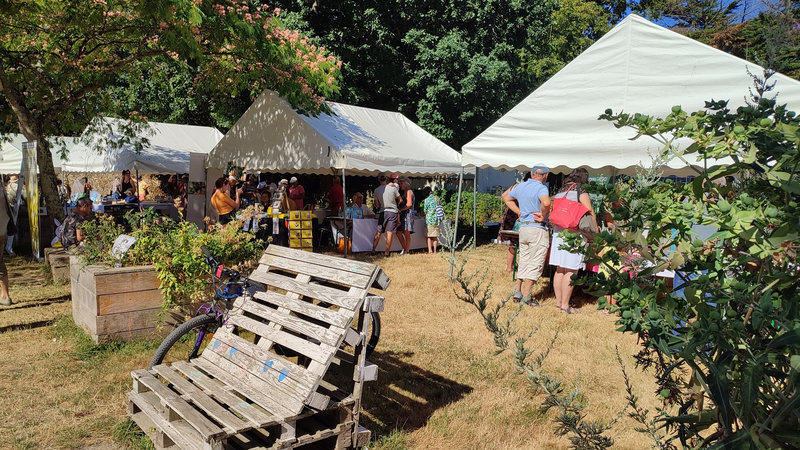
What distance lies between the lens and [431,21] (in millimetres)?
20156

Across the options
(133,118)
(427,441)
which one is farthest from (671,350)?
(133,118)

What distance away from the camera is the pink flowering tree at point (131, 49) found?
824 centimetres

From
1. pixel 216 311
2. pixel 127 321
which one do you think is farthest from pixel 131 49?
pixel 216 311

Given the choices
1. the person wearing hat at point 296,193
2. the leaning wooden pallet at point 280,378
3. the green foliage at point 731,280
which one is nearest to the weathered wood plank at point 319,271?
the leaning wooden pallet at point 280,378

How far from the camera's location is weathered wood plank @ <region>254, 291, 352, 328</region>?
315 cm

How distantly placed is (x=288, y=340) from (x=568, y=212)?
4.15 m

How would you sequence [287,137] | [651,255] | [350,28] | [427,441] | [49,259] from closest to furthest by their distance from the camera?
[651,255], [427,441], [49,259], [287,137], [350,28]

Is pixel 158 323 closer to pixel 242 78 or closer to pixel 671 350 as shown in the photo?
pixel 671 350

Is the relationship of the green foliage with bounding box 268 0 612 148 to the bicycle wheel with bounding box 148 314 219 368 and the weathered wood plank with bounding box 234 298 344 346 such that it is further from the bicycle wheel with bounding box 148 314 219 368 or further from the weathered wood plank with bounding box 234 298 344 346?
the weathered wood plank with bounding box 234 298 344 346

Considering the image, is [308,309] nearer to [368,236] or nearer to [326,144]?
[326,144]

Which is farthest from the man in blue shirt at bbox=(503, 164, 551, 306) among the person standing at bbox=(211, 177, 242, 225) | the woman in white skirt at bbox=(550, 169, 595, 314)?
the person standing at bbox=(211, 177, 242, 225)

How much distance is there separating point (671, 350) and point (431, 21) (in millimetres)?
20499

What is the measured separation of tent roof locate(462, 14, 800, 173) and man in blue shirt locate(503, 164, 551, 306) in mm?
426

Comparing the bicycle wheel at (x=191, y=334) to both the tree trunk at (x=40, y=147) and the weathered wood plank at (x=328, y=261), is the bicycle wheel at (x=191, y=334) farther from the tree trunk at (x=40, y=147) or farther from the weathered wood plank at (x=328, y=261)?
the tree trunk at (x=40, y=147)
